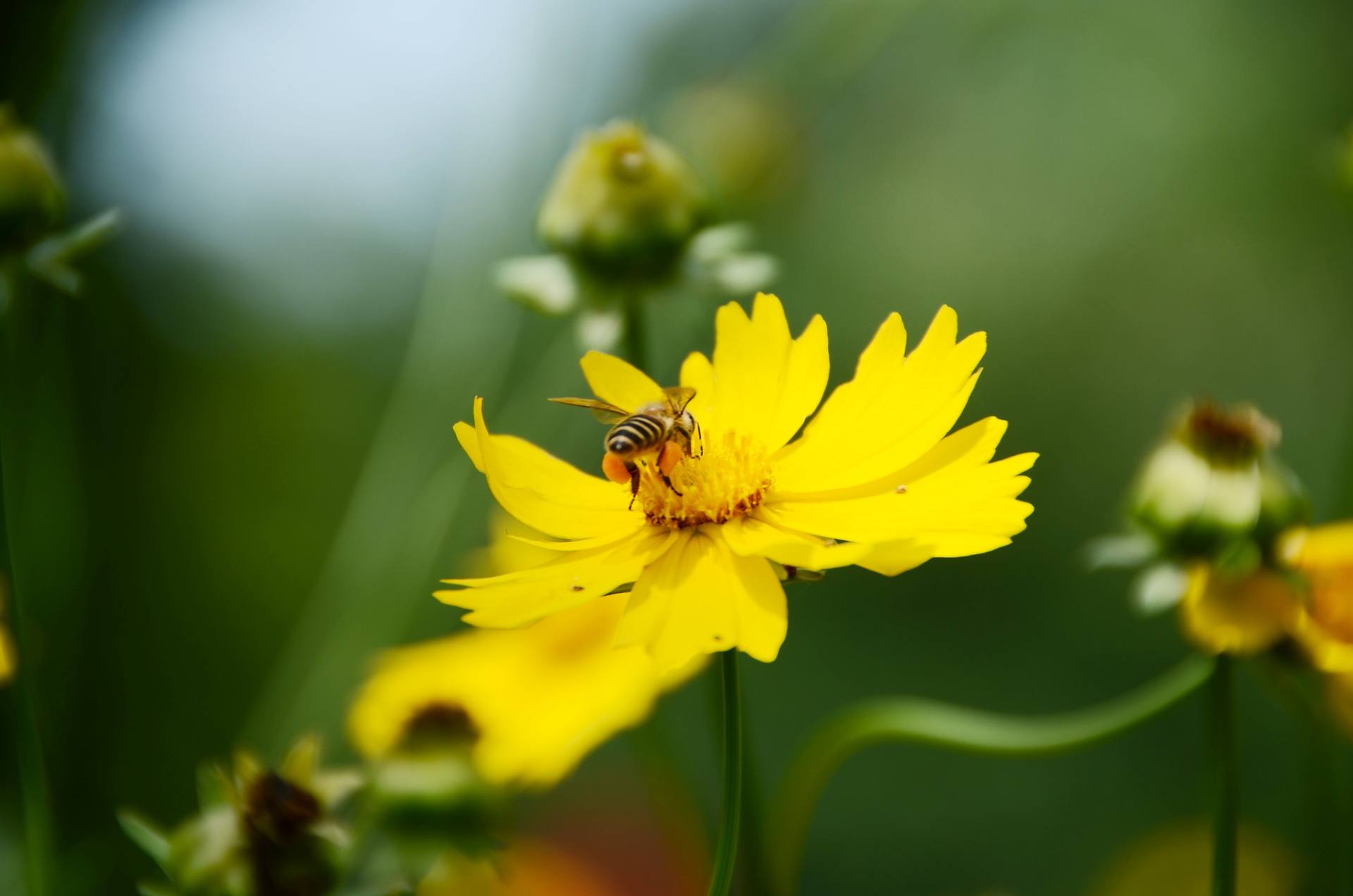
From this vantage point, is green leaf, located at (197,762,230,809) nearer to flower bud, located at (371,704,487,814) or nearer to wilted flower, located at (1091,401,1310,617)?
flower bud, located at (371,704,487,814)

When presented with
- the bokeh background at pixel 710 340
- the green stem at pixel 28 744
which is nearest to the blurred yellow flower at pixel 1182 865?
the bokeh background at pixel 710 340

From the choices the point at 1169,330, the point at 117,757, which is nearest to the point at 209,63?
the point at 117,757

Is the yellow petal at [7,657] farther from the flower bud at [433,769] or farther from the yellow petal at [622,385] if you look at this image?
the yellow petal at [622,385]

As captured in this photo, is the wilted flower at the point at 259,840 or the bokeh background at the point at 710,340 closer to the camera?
the wilted flower at the point at 259,840

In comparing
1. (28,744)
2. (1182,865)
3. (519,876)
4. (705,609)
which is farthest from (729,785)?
(1182,865)

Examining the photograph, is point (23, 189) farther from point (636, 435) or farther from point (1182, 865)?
point (1182, 865)

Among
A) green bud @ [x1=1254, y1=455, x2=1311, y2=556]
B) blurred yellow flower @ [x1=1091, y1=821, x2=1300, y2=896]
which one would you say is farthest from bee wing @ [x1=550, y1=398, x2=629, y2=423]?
blurred yellow flower @ [x1=1091, y1=821, x2=1300, y2=896]

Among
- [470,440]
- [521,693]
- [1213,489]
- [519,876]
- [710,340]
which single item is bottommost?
[519,876]
